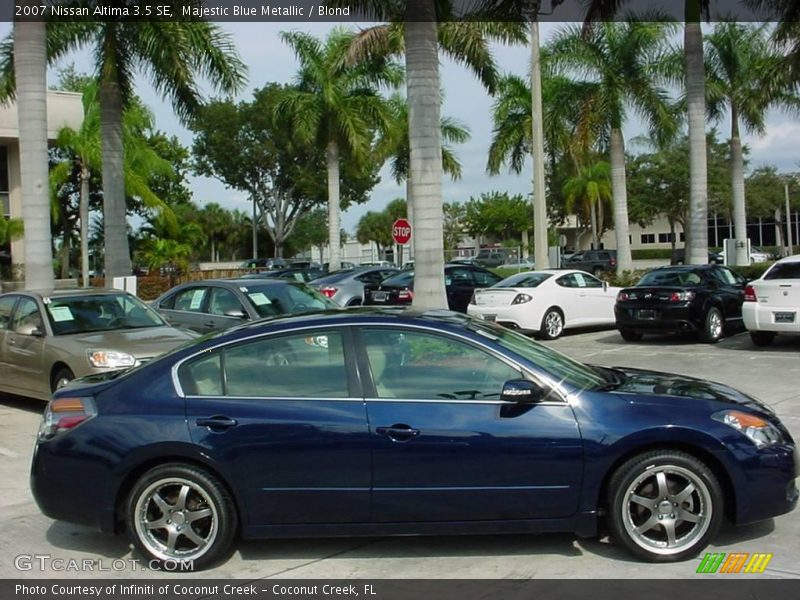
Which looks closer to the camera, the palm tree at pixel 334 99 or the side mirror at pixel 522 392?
the side mirror at pixel 522 392

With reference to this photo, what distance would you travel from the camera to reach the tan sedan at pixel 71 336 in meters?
10.1

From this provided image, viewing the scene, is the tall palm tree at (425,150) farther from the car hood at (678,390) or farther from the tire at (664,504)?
the tire at (664,504)

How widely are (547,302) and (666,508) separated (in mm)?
12920

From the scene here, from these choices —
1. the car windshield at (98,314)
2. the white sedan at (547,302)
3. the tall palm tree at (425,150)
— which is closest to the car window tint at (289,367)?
the car windshield at (98,314)

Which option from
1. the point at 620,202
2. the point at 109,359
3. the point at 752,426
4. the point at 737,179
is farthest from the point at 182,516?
the point at 737,179

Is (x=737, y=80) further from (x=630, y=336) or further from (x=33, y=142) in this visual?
(x=33, y=142)

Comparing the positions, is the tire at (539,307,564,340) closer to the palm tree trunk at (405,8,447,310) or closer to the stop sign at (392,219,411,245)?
the palm tree trunk at (405,8,447,310)

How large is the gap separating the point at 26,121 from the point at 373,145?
19.7 m

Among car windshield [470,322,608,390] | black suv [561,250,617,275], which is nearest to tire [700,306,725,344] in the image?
car windshield [470,322,608,390]

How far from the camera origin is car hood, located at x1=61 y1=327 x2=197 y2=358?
33.1ft

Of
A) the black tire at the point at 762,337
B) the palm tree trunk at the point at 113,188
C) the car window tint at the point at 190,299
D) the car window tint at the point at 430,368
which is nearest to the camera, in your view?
the car window tint at the point at 430,368

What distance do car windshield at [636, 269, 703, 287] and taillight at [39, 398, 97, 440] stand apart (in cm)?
1276

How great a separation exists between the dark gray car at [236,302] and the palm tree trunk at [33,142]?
13.0ft

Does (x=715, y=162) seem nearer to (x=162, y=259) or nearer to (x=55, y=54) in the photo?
(x=162, y=259)
